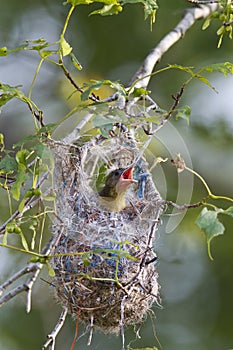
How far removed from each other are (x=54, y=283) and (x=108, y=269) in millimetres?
222

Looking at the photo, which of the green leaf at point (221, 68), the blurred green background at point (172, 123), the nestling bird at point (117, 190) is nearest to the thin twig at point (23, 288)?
the nestling bird at point (117, 190)

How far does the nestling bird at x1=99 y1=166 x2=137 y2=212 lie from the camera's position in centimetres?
318

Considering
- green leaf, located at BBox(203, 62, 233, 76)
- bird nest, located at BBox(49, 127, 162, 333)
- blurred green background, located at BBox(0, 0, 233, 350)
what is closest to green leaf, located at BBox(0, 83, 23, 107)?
bird nest, located at BBox(49, 127, 162, 333)

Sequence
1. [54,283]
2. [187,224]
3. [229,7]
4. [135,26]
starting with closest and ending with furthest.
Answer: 1. [229,7]
2. [54,283]
3. [187,224]
4. [135,26]

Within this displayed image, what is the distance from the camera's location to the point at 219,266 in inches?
273

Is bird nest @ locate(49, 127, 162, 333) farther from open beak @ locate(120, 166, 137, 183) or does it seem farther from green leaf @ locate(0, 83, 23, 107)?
green leaf @ locate(0, 83, 23, 107)

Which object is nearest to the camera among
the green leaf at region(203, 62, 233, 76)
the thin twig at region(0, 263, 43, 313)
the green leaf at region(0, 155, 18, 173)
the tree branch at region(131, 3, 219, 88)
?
the green leaf at region(203, 62, 233, 76)

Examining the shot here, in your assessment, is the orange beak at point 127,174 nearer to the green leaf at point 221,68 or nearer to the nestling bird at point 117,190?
the nestling bird at point 117,190

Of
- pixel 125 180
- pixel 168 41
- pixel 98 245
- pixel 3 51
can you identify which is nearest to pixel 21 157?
pixel 3 51

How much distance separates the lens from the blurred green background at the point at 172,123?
226 inches

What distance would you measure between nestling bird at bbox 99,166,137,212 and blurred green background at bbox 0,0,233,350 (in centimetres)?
201

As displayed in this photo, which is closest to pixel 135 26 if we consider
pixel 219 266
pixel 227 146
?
pixel 227 146

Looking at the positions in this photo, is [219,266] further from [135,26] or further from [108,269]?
[108,269]

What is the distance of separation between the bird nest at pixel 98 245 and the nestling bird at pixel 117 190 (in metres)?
0.06
